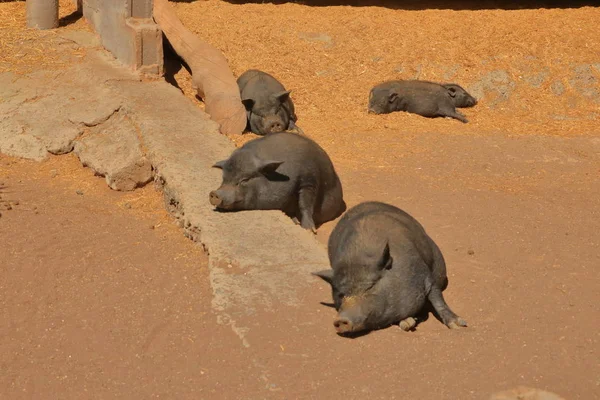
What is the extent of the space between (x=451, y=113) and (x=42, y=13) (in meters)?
5.81

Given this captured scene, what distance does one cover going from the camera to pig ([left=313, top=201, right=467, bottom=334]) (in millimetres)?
6512

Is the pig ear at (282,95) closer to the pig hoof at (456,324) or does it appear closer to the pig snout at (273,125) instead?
the pig snout at (273,125)

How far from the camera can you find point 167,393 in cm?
606

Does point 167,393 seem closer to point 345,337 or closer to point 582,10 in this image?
point 345,337

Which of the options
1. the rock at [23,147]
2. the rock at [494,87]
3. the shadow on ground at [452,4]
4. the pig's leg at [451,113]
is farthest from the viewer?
the shadow on ground at [452,4]

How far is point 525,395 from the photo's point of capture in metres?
5.98

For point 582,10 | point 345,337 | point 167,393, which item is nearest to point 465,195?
point 345,337

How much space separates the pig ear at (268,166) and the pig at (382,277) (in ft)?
4.85

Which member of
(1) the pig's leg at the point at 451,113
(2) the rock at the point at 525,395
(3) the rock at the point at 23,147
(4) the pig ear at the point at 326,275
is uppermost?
(4) the pig ear at the point at 326,275

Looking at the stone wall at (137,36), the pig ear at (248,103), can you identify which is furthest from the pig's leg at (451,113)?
the stone wall at (137,36)

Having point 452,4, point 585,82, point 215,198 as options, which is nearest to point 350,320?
point 215,198

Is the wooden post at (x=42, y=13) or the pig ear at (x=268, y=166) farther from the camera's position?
the wooden post at (x=42, y=13)

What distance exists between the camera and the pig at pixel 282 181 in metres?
8.47

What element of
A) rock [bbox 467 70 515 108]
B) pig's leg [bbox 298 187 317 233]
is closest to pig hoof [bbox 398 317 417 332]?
pig's leg [bbox 298 187 317 233]
